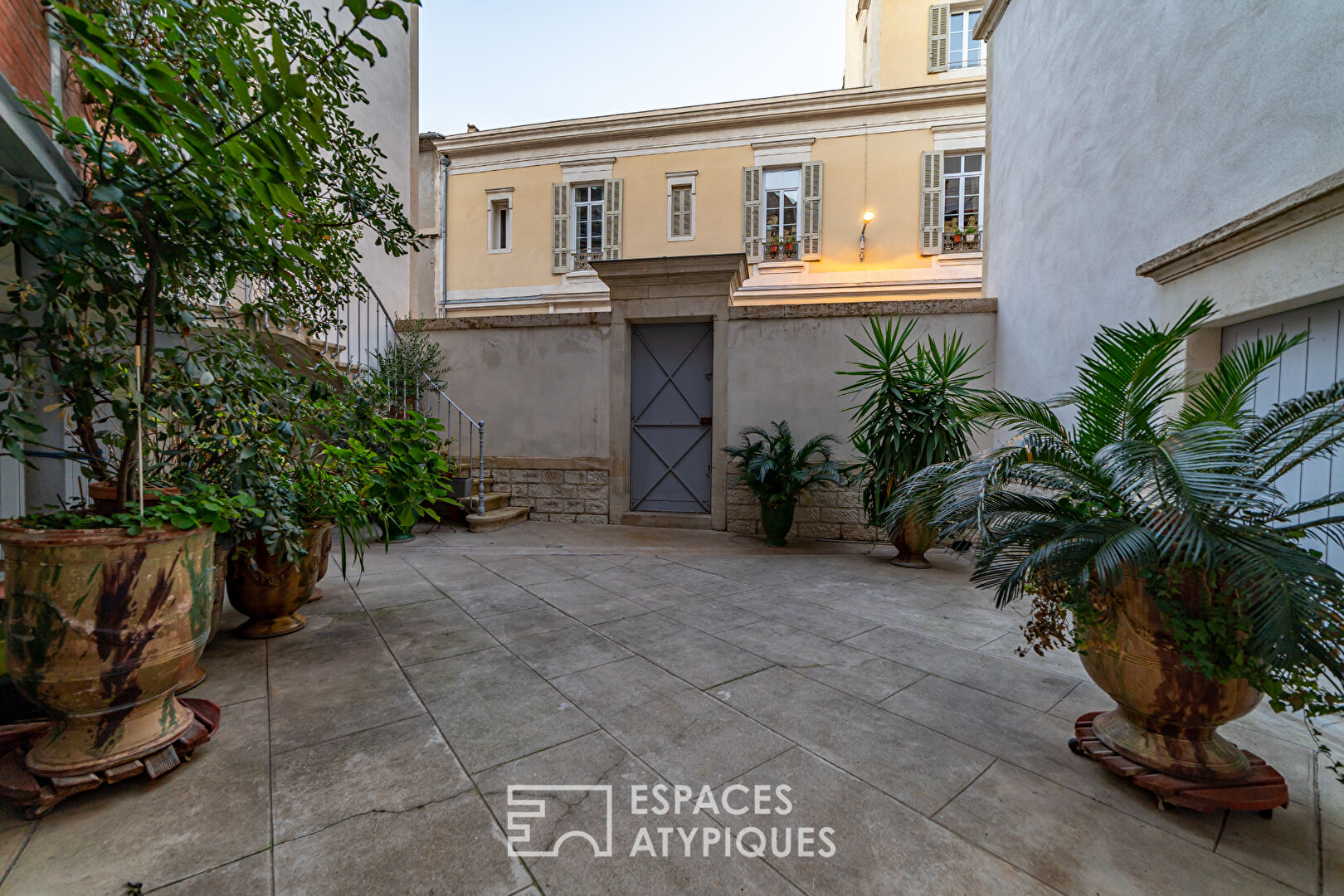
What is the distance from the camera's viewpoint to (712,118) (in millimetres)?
10398

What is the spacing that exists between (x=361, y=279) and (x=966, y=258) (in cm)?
984

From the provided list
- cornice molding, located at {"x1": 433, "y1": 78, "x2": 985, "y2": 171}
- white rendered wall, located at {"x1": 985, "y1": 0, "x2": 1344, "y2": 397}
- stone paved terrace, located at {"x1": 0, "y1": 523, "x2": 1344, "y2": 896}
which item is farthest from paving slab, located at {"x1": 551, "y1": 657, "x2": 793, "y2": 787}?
cornice molding, located at {"x1": 433, "y1": 78, "x2": 985, "y2": 171}

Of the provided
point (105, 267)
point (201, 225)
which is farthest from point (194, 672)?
point (201, 225)

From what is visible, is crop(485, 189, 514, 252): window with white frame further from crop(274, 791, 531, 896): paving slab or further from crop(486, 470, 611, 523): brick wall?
crop(274, 791, 531, 896): paving slab

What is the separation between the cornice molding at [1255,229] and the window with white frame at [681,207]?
8.40 m

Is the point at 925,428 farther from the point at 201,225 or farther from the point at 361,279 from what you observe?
the point at 201,225

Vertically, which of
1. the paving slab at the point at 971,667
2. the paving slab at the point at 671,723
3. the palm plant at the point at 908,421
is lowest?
the paving slab at the point at 971,667

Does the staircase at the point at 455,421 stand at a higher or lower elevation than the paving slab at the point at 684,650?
higher

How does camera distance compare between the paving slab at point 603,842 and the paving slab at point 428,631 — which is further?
the paving slab at point 428,631

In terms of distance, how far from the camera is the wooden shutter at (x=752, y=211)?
1034 cm

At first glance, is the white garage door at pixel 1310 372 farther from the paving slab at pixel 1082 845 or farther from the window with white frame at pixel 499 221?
the window with white frame at pixel 499 221

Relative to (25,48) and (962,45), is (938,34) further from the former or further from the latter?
(25,48)

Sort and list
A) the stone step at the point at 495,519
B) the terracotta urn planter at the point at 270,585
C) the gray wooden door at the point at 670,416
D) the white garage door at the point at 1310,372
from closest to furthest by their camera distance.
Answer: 1. the white garage door at the point at 1310,372
2. the terracotta urn planter at the point at 270,585
3. the stone step at the point at 495,519
4. the gray wooden door at the point at 670,416
